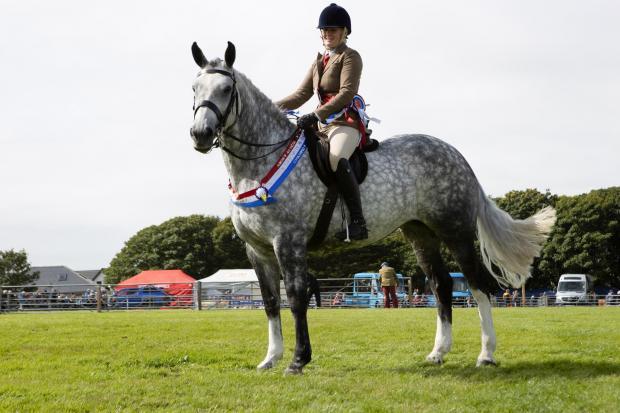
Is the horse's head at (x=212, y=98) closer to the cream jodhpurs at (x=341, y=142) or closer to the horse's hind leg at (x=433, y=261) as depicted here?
the cream jodhpurs at (x=341, y=142)

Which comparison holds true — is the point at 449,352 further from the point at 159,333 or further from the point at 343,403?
the point at 159,333

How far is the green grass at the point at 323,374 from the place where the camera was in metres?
5.04

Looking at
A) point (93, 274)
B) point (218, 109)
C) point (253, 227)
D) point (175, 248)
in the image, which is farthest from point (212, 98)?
point (93, 274)

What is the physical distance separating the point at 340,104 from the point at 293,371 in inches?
110

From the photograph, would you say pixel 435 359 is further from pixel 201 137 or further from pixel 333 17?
pixel 333 17

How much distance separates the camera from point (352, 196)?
6820 millimetres

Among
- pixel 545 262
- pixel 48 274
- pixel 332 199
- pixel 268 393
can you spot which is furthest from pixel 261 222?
pixel 48 274

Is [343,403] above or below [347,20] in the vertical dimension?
below

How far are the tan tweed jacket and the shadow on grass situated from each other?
9.08 ft

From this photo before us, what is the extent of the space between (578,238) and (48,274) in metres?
95.3

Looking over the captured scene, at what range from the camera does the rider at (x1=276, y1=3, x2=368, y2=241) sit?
6844 millimetres

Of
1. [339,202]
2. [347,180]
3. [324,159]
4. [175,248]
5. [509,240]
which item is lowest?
[509,240]

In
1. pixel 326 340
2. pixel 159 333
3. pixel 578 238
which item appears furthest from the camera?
pixel 578 238

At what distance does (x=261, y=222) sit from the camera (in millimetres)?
6602
